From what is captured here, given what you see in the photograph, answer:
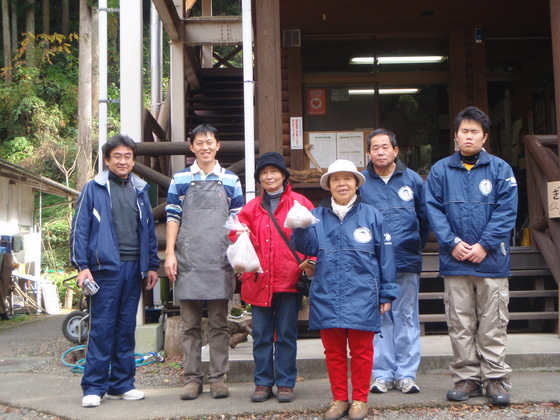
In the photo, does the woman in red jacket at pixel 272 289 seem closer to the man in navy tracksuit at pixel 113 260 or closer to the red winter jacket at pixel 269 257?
the red winter jacket at pixel 269 257

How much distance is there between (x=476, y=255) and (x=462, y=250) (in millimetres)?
95

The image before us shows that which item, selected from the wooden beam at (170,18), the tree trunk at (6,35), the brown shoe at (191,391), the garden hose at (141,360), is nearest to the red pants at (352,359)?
the brown shoe at (191,391)

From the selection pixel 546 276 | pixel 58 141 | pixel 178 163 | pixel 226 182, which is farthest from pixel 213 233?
pixel 58 141

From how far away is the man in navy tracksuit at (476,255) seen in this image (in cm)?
440

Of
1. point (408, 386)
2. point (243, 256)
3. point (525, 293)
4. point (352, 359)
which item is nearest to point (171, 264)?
Answer: point (243, 256)

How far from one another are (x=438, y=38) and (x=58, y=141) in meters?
19.1

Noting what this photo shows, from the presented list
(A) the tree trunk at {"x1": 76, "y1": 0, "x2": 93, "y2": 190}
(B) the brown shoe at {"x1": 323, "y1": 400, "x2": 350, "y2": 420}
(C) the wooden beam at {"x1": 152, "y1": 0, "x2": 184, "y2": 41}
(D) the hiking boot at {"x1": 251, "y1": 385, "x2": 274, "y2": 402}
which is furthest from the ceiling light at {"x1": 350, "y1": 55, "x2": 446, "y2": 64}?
(A) the tree trunk at {"x1": 76, "y1": 0, "x2": 93, "y2": 190}

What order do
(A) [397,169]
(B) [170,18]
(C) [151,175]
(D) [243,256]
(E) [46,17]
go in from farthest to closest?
(E) [46,17]
(B) [170,18]
(C) [151,175]
(A) [397,169]
(D) [243,256]

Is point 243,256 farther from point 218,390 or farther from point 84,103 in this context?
point 84,103

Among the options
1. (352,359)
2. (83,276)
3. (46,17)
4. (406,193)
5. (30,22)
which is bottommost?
(352,359)

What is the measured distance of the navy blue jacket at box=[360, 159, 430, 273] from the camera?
4777 mm

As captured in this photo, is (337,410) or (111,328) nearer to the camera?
(337,410)

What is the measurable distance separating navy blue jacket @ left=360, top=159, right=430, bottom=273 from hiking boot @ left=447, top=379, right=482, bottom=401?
85 centimetres

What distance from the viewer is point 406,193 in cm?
484
